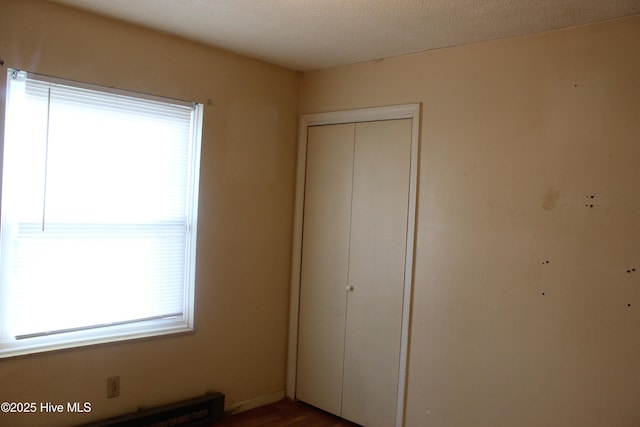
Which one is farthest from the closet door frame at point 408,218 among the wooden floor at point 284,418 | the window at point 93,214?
the window at point 93,214

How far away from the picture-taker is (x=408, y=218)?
9.82ft

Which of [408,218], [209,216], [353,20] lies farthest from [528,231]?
[209,216]

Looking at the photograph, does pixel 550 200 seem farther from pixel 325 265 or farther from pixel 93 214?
pixel 93 214

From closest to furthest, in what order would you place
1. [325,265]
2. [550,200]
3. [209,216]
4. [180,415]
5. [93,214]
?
[550,200]
[93,214]
[180,415]
[209,216]
[325,265]

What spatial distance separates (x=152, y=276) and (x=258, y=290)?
0.81 metres

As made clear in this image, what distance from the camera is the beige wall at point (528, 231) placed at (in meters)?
2.25

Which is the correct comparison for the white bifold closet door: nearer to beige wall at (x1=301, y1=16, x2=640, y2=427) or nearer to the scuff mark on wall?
beige wall at (x1=301, y1=16, x2=640, y2=427)

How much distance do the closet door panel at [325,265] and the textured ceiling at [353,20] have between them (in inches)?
28.1

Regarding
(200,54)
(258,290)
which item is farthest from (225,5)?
(258,290)

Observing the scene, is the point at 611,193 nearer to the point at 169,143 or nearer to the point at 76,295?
the point at 169,143

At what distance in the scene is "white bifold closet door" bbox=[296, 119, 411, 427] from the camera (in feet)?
10.1

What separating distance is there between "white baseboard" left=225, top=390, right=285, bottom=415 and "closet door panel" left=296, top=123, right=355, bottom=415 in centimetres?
15

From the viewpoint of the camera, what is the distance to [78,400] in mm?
2646

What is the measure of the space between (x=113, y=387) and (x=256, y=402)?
43.4 inches
